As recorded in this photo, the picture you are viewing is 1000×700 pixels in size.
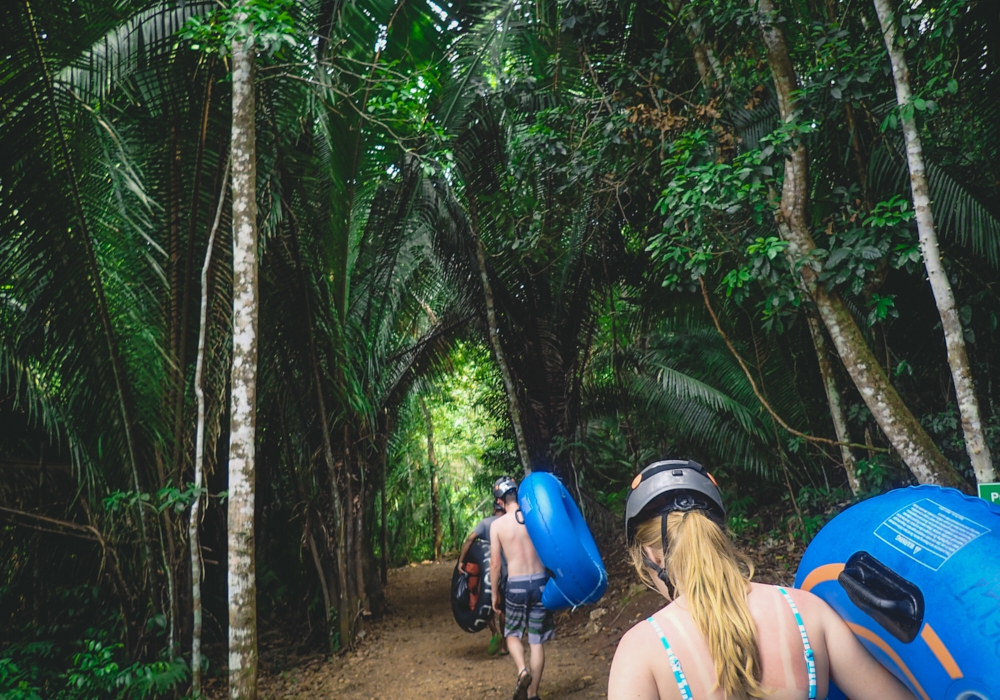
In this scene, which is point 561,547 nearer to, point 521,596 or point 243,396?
point 521,596

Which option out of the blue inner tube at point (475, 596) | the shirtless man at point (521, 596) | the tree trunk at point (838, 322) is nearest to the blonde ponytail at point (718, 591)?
the tree trunk at point (838, 322)

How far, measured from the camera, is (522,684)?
505cm

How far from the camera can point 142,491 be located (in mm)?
5414

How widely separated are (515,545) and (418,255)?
5.03m

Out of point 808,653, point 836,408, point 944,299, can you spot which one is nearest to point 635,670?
point 808,653

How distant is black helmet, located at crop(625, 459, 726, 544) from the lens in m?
1.61

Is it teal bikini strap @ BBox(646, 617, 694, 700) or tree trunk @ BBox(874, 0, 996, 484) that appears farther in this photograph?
tree trunk @ BBox(874, 0, 996, 484)

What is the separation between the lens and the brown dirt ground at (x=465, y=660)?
6180mm

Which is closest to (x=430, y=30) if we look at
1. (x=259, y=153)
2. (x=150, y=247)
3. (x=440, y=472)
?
(x=259, y=153)

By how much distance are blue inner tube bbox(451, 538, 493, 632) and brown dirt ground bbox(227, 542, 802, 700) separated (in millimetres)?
368

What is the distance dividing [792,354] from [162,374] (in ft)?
19.4

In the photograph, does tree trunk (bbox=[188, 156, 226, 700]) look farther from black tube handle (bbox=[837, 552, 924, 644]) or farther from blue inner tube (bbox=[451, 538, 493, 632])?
black tube handle (bbox=[837, 552, 924, 644])

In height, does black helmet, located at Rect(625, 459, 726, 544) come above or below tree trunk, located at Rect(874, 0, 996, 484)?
below

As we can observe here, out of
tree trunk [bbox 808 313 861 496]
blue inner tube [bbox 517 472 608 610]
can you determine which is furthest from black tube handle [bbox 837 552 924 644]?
tree trunk [bbox 808 313 861 496]
